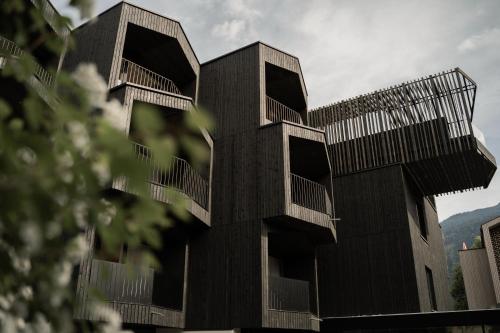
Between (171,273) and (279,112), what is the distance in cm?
729

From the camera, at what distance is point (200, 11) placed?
14.5 m

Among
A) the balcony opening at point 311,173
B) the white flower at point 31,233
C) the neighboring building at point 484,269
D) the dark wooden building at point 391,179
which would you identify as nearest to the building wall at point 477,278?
the neighboring building at point 484,269

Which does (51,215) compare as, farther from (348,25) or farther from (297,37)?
(297,37)

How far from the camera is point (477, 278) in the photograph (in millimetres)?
21422

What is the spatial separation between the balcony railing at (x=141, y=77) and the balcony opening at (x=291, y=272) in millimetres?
5955

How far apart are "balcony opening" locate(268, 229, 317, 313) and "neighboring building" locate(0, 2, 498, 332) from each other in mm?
44

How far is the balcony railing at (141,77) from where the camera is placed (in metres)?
14.1

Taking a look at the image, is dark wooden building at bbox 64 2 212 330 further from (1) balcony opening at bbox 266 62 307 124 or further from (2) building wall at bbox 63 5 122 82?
(1) balcony opening at bbox 266 62 307 124

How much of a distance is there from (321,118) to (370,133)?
2.19m

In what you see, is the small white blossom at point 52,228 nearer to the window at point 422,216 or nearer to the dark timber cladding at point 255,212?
the dark timber cladding at point 255,212

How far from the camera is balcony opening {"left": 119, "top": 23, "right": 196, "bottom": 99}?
1436 cm

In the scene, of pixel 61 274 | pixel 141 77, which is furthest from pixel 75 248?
pixel 141 77

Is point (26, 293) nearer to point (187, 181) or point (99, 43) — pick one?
point (187, 181)

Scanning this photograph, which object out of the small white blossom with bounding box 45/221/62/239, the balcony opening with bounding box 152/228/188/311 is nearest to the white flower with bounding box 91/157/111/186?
the small white blossom with bounding box 45/221/62/239
